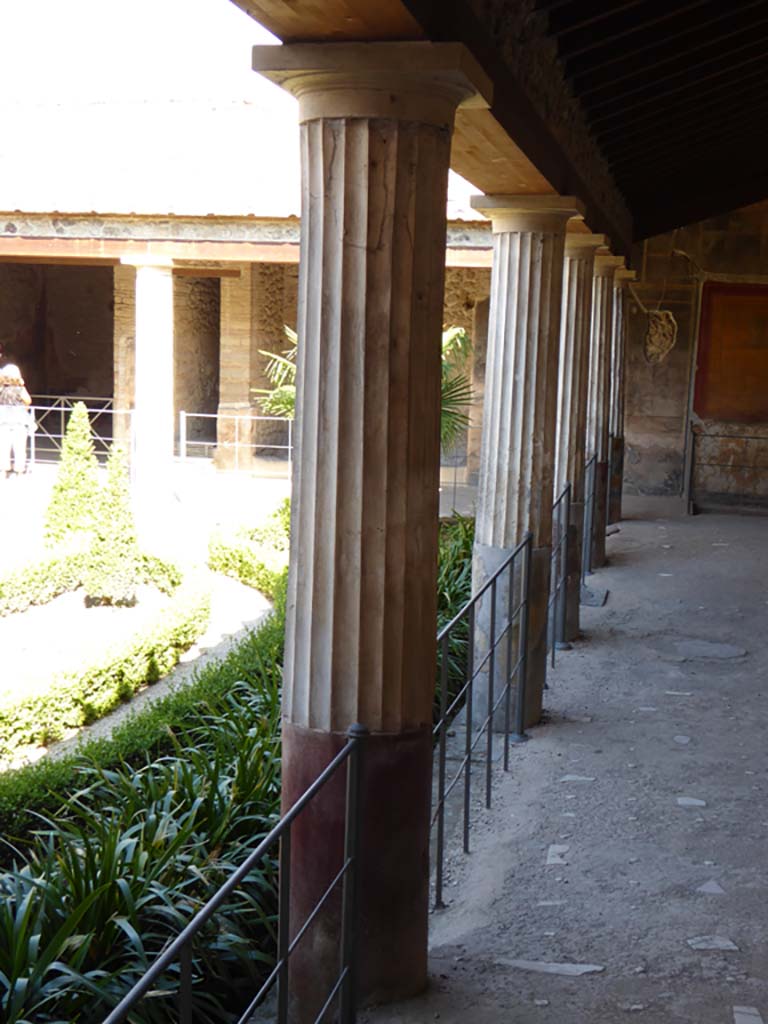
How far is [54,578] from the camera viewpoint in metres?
11.6

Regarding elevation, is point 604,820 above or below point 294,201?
below

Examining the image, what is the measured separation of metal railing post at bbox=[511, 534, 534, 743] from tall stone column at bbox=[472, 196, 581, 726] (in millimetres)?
61

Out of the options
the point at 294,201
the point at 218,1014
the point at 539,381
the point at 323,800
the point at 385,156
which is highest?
the point at 294,201

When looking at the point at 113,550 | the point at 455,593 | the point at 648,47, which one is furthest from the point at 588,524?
the point at 648,47

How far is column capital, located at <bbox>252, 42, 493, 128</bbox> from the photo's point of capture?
9.64 ft

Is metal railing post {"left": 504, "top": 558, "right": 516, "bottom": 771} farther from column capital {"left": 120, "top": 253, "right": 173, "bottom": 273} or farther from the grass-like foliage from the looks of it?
column capital {"left": 120, "top": 253, "right": 173, "bottom": 273}

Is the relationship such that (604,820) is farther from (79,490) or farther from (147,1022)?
(79,490)

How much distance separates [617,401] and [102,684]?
248 inches

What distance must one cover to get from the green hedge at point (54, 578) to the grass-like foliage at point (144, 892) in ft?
18.1

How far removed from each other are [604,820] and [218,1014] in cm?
181

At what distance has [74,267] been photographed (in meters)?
22.6

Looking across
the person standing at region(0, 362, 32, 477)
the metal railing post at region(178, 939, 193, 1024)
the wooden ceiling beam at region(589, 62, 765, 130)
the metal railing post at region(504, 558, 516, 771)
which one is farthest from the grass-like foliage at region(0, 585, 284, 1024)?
the person standing at region(0, 362, 32, 477)

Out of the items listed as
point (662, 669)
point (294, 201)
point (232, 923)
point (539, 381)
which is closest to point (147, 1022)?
point (232, 923)

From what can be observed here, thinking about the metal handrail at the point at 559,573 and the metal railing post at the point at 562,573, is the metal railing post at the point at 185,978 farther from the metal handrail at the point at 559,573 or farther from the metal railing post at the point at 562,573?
the metal railing post at the point at 562,573
